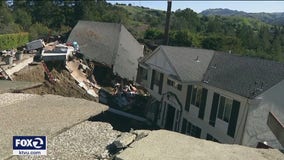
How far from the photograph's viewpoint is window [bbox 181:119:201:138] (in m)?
23.6

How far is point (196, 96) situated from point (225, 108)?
10.7 feet

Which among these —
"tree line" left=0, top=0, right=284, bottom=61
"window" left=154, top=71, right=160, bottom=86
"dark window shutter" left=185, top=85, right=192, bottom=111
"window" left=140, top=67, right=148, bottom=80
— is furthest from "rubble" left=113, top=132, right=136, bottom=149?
"tree line" left=0, top=0, right=284, bottom=61

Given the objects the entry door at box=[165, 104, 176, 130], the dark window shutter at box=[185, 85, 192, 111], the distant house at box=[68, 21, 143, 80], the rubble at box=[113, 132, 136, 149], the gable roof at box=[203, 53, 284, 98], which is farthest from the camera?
the distant house at box=[68, 21, 143, 80]

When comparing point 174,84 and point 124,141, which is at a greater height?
point 124,141

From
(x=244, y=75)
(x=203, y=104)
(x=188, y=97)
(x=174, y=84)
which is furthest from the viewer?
(x=174, y=84)

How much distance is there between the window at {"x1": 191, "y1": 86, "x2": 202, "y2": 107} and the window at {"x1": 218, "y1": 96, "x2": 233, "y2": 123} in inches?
92.5

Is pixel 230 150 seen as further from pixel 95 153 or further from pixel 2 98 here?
pixel 2 98

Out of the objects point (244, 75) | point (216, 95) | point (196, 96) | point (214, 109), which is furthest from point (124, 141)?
point (196, 96)

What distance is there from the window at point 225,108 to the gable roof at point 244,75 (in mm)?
695

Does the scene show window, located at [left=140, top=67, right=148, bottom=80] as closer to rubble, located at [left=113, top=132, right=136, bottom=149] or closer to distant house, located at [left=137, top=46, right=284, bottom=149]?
distant house, located at [left=137, top=46, right=284, bottom=149]

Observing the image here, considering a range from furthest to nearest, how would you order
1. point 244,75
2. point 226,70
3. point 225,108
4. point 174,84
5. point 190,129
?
point 174,84
point 190,129
point 226,70
point 244,75
point 225,108

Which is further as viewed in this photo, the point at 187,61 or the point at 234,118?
the point at 187,61

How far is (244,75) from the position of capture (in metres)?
21.6

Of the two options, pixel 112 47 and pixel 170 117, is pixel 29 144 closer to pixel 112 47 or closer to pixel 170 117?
pixel 170 117
